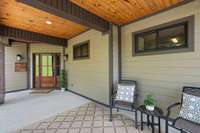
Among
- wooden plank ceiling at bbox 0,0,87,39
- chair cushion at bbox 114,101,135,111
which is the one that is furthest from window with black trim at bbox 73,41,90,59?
chair cushion at bbox 114,101,135,111

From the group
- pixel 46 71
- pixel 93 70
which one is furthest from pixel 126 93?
pixel 46 71

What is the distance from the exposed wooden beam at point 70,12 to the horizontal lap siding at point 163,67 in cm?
90

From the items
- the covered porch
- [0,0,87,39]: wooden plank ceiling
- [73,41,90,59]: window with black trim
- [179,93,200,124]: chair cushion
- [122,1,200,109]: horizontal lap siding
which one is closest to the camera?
[179,93,200,124]: chair cushion

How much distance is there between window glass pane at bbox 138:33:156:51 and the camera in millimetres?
3689

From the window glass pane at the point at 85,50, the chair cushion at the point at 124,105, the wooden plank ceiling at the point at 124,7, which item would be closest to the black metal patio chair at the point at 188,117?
the chair cushion at the point at 124,105

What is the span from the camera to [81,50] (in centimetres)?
635

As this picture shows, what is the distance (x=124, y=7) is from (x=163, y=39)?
117cm

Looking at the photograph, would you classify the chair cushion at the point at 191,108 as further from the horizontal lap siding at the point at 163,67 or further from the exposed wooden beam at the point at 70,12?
the exposed wooden beam at the point at 70,12

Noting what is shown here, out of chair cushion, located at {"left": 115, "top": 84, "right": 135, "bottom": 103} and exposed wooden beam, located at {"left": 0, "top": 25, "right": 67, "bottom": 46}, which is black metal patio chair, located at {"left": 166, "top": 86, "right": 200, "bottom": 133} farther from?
exposed wooden beam, located at {"left": 0, "top": 25, "right": 67, "bottom": 46}

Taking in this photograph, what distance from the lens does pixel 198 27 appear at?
2785mm

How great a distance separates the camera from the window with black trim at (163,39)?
10.0 ft

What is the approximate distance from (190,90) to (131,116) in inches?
65.1

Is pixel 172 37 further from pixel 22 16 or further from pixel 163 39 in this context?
pixel 22 16

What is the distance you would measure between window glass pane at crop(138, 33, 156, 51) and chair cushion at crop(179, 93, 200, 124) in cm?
152
